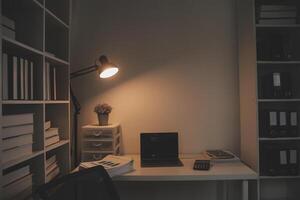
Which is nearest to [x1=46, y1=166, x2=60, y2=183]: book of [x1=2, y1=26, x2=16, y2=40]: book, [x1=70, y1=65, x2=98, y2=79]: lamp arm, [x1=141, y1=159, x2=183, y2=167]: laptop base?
[x1=141, y1=159, x2=183, y2=167]: laptop base

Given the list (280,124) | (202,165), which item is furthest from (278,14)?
(202,165)

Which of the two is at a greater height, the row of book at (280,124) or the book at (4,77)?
the book at (4,77)

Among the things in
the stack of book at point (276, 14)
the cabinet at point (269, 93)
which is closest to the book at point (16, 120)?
the cabinet at point (269, 93)

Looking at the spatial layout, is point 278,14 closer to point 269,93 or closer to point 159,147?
point 269,93

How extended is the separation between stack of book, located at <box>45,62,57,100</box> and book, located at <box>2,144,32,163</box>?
15.7 inches

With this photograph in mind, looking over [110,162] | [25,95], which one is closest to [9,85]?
[25,95]

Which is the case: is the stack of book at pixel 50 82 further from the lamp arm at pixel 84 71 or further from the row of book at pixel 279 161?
the row of book at pixel 279 161

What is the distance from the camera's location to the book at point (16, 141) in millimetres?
1264

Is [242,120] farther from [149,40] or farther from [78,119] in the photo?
[78,119]

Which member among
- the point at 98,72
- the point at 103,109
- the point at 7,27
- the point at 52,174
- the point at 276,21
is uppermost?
the point at 276,21

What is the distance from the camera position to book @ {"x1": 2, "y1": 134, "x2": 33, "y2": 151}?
126 centimetres

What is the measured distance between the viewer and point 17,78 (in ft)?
4.45

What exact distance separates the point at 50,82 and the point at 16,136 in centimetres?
57

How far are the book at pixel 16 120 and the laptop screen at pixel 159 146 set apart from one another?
956 mm
